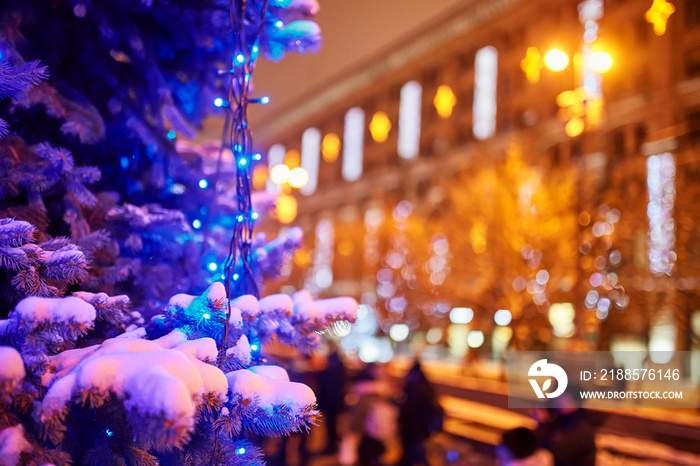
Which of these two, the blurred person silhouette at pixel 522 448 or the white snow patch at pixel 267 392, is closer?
the white snow patch at pixel 267 392

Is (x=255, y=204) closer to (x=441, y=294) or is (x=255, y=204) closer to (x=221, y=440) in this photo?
(x=221, y=440)

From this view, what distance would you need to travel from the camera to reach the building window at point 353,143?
59.3 meters

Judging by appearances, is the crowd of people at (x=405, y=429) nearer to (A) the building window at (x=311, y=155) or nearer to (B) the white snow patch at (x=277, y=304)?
(B) the white snow patch at (x=277, y=304)

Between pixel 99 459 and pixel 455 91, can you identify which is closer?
pixel 99 459

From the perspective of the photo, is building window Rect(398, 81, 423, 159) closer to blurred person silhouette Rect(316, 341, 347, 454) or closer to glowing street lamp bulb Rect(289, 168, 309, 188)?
glowing street lamp bulb Rect(289, 168, 309, 188)

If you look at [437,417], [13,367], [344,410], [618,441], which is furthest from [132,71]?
[618,441]

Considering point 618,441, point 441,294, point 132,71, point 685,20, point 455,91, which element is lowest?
point 618,441

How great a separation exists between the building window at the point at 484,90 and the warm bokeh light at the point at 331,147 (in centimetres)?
2246

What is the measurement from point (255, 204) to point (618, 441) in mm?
8839

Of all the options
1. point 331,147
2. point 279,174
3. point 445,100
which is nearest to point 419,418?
point 279,174

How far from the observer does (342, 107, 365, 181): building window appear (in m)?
59.3

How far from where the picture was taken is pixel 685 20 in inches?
1080

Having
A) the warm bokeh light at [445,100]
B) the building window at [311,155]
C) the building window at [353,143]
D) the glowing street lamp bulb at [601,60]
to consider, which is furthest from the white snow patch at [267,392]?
the building window at [311,155]

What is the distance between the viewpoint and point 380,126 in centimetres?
5441
